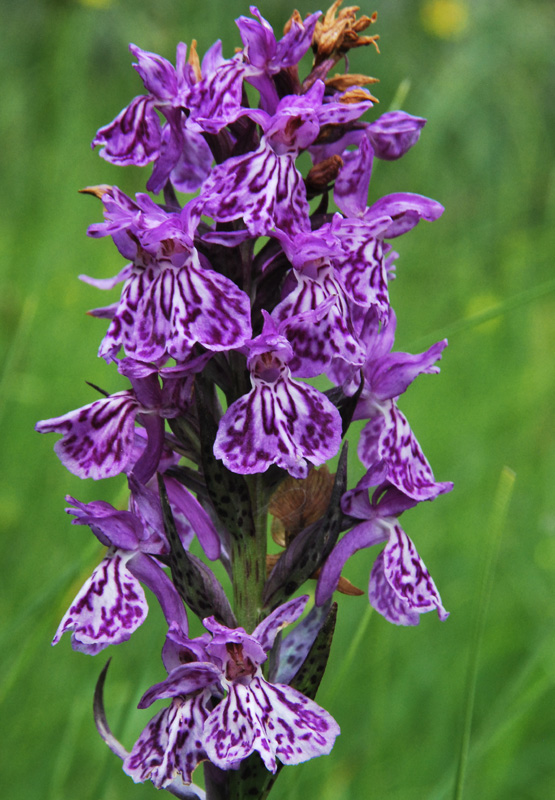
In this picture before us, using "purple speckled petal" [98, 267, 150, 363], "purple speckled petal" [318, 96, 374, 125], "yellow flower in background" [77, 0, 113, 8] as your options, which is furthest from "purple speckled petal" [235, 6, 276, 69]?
"yellow flower in background" [77, 0, 113, 8]

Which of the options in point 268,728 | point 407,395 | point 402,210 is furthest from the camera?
point 407,395

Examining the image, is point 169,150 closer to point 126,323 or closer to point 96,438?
point 126,323

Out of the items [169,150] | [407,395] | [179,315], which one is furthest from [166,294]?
[407,395]

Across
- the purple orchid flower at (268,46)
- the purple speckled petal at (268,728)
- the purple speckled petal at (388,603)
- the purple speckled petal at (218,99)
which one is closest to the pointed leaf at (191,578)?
the purple speckled petal at (268,728)

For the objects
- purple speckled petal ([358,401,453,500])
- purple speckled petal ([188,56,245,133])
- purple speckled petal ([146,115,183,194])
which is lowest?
purple speckled petal ([358,401,453,500])

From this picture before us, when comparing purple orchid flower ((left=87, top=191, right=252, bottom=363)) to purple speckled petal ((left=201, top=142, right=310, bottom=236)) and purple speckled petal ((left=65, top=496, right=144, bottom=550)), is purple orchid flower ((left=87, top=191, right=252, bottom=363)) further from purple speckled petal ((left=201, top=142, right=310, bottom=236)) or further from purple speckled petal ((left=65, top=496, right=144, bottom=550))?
purple speckled petal ((left=65, top=496, right=144, bottom=550))

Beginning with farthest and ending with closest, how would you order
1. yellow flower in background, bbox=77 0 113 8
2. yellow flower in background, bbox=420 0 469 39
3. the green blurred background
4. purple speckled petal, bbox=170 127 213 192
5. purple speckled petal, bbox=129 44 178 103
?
1. yellow flower in background, bbox=420 0 469 39
2. yellow flower in background, bbox=77 0 113 8
3. the green blurred background
4. purple speckled petal, bbox=170 127 213 192
5. purple speckled petal, bbox=129 44 178 103

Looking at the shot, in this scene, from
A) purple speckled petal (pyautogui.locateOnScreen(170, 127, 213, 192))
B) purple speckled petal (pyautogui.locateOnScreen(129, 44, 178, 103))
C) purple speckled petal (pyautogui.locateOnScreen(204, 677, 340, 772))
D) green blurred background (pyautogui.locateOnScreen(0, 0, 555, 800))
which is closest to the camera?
purple speckled petal (pyautogui.locateOnScreen(204, 677, 340, 772))

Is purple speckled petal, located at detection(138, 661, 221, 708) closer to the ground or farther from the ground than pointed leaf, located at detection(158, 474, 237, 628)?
closer to the ground
